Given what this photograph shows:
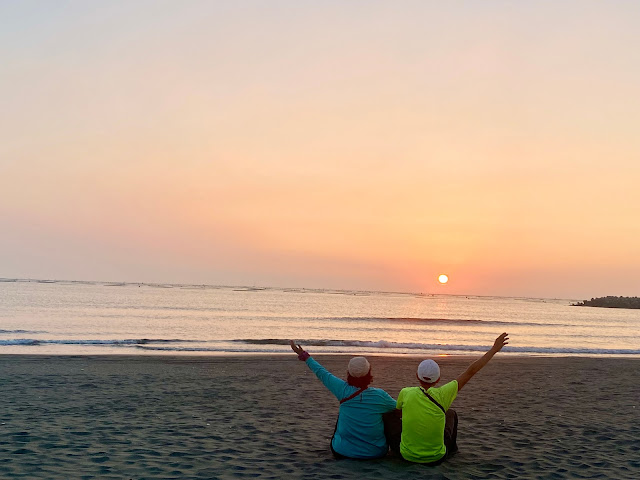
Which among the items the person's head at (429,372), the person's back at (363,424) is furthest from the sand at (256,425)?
the person's head at (429,372)

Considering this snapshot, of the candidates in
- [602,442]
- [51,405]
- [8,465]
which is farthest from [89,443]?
[602,442]

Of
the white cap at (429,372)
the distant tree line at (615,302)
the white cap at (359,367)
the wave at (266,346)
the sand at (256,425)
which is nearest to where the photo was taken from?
the white cap at (429,372)

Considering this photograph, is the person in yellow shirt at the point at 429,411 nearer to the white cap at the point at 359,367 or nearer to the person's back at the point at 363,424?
the person's back at the point at 363,424

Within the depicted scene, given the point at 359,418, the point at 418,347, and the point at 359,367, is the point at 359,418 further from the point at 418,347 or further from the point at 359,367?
the point at 418,347

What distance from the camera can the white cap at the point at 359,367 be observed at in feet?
21.1

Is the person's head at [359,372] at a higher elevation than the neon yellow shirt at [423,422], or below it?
higher

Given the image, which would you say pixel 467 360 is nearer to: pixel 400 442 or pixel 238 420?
pixel 238 420

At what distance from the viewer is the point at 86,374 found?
14422 mm

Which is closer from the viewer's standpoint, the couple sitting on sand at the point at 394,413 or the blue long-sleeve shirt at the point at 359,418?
the couple sitting on sand at the point at 394,413

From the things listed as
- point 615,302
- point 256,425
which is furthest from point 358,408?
point 615,302

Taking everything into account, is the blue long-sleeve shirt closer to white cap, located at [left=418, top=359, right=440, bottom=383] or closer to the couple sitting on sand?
the couple sitting on sand

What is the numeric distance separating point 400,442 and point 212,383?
7.62 m

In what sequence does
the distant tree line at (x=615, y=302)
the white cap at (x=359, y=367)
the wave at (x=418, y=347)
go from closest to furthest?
the white cap at (x=359, y=367)
the wave at (x=418, y=347)
the distant tree line at (x=615, y=302)

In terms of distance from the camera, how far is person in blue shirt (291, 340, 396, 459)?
6.56 metres
